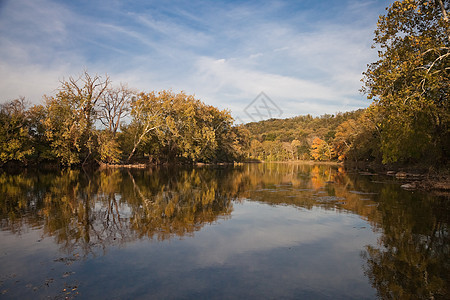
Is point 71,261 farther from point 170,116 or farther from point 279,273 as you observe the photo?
point 170,116

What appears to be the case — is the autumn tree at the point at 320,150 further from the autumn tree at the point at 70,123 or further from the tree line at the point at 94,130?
the autumn tree at the point at 70,123

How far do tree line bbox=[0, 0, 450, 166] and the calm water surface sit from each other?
25.2 ft

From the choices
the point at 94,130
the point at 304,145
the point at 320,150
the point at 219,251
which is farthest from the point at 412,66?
the point at 304,145

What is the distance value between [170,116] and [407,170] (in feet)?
121

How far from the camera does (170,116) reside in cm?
4991

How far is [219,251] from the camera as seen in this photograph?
7.32m

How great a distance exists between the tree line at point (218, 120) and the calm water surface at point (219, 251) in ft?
25.2

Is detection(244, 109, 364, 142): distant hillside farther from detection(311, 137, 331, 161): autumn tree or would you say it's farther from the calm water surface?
the calm water surface

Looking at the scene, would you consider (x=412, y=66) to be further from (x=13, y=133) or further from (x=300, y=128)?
(x=300, y=128)

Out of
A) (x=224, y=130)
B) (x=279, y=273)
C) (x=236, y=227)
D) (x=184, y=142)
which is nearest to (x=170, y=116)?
(x=184, y=142)

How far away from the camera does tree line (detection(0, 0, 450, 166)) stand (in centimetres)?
1630

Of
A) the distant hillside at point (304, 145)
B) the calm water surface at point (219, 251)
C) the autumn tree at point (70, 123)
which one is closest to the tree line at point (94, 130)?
the autumn tree at point (70, 123)

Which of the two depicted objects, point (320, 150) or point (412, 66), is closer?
point (412, 66)

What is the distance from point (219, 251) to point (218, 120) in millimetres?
64110
